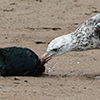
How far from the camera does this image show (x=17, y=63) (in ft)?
21.8

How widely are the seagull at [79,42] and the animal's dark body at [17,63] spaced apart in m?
0.35

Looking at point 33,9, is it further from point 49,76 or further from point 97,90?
point 97,90

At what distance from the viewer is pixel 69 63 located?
7793 mm

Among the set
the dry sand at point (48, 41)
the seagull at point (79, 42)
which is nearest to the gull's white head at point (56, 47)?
the seagull at point (79, 42)

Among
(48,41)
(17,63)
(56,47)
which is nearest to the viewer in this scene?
(17,63)

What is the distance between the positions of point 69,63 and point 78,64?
0.55ft

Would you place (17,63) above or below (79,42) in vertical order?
below

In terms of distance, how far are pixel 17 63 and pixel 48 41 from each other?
7.96 feet

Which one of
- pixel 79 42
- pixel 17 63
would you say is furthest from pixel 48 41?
pixel 17 63

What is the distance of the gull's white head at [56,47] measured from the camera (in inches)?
283

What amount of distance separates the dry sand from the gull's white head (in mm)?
319

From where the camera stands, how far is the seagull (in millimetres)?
7145

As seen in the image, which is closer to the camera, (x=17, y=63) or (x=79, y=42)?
(x=17, y=63)

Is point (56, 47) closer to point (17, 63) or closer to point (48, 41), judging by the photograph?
point (17, 63)
